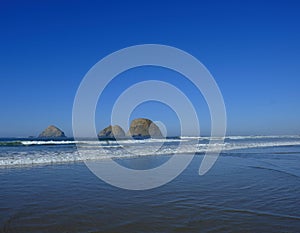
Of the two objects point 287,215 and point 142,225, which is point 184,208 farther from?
point 287,215

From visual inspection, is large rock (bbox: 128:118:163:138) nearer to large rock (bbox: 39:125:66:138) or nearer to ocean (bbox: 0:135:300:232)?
large rock (bbox: 39:125:66:138)

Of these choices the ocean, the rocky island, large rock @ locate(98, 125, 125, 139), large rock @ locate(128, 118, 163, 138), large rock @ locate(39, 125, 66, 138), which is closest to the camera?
the ocean

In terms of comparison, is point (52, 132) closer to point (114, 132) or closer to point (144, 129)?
point (114, 132)

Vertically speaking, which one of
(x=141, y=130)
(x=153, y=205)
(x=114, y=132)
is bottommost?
(x=153, y=205)

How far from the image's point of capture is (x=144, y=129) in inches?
3531

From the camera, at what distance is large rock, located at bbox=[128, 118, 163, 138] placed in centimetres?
8762

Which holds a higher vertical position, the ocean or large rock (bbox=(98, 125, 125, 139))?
large rock (bbox=(98, 125, 125, 139))

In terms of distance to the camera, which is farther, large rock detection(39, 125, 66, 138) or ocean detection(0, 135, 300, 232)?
large rock detection(39, 125, 66, 138)

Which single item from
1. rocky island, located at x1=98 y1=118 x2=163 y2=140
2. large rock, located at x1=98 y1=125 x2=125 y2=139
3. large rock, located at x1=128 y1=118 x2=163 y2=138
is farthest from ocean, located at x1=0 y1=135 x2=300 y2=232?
large rock, located at x1=128 y1=118 x2=163 y2=138

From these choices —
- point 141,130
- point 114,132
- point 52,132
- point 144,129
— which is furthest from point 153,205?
point 52,132

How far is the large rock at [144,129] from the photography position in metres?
87.6

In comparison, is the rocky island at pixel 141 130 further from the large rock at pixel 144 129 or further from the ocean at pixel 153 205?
the ocean at pixel 153 205

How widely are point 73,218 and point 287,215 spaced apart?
4143 millimetres

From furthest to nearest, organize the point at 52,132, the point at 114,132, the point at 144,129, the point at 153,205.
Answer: the point at 52,132
the point at 144,129
the point at 114,132
the point at 153,205
